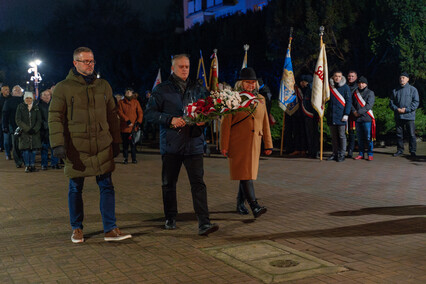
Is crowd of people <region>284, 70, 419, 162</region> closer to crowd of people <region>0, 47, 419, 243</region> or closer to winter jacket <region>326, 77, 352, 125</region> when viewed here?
winter jacket <region>326, 77, 352, 125</region>

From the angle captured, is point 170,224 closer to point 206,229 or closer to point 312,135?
point 206,229

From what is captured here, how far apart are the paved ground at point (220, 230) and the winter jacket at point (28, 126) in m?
1.32

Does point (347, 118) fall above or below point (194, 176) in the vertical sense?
above

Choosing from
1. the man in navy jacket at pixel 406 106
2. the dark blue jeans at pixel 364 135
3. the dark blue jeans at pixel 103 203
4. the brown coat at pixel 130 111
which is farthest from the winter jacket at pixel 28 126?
the man in navy jacket at pixel 406 106

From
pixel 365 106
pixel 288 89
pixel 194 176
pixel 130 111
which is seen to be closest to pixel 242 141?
pixel 194 176

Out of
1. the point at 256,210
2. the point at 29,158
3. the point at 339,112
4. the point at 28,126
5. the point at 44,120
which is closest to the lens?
the point at 256,210

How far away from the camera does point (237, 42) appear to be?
24.6m

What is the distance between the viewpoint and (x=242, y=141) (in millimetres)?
7203

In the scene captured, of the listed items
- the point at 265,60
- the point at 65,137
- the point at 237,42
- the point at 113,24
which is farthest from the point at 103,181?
the point at 113,24

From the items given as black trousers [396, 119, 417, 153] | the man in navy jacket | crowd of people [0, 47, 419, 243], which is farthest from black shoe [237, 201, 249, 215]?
black trousers [396, 119, 417, 153]

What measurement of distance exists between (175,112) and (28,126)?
7.07 metres

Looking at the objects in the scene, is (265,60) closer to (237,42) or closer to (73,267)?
(237,42)

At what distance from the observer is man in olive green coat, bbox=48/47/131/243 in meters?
5.88

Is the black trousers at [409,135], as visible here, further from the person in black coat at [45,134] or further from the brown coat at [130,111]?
the person in black coat at [45,134]
